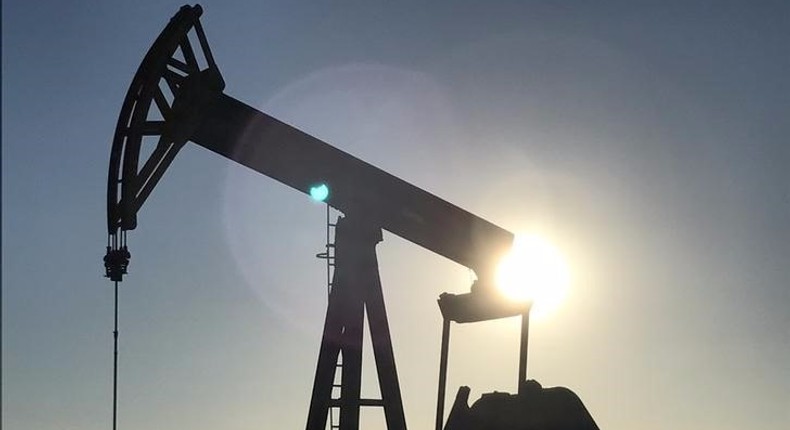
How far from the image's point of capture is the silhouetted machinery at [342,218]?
1389 cm

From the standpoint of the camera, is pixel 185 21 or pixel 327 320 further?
pixel 327 320

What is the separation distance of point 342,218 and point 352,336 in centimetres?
168

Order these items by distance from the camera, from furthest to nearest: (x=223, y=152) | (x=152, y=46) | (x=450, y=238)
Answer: (x=450, y=238) → (x=223, y=152) → (x=152, y=46)

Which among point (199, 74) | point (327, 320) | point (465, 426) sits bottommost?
point (465, 426)

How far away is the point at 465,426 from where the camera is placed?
48.0 feet

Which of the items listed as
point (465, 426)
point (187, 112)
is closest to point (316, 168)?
point (187, 112)

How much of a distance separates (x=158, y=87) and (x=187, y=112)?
0.49 metres

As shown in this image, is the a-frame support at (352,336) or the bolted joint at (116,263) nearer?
the bolted joint at (116,263)

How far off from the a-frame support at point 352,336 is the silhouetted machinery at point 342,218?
1 centimetres

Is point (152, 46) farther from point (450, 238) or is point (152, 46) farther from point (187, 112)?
point (450, 238)

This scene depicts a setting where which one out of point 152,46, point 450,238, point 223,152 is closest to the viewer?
point 152,46

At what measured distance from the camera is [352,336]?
1544 cm

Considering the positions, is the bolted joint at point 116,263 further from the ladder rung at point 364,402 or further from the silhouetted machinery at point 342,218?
the ladder rung at point 364,402

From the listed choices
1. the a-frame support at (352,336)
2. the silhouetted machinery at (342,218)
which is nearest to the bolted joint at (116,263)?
the silhouetted machinery at (342,218)
